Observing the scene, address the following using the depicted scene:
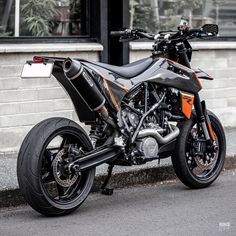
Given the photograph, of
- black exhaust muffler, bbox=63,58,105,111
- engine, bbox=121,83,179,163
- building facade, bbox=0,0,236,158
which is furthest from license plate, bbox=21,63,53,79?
building facade, bbox=0,0,236,158

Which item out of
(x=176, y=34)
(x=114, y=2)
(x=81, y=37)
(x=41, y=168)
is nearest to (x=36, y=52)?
(x=81, y=37)

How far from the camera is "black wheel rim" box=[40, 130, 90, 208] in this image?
604 cm

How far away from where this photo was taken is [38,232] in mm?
5648

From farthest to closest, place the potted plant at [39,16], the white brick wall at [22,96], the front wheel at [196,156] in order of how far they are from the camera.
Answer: the potted plant at [39,16]
the white brick wall at [22,96]
the front wheel at [196,156]

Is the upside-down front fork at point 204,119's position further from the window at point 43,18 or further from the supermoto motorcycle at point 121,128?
the window at point 43,18

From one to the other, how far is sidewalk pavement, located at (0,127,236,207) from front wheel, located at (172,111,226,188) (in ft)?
1.48

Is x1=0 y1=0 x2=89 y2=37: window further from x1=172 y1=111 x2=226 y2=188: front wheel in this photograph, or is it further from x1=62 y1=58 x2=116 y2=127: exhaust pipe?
x1=62 y1=58 x2=116 y2=127: exhaust pipe

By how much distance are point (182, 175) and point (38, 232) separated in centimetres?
195

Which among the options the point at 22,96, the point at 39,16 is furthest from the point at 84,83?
the point at 39,16

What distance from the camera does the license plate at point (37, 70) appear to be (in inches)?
233

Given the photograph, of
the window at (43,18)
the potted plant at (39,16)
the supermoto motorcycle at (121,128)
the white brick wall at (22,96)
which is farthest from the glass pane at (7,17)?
the supermoto motorcycle at (121,128)

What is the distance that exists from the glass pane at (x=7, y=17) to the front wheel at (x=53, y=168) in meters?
2.92

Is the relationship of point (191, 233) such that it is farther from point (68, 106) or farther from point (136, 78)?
point (68, 106)

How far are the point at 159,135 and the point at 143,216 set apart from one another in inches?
38.5
